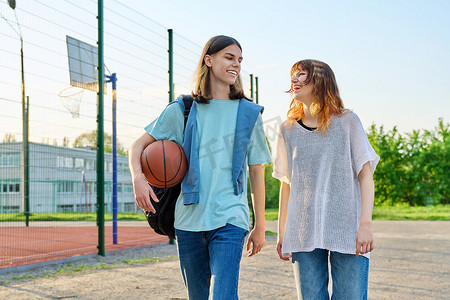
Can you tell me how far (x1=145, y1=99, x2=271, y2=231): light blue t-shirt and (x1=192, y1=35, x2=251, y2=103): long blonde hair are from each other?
6cm

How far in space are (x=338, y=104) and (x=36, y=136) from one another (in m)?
5.75

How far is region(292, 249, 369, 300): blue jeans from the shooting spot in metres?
2.33

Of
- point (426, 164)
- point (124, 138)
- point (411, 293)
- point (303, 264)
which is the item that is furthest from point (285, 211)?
point (426, 164)

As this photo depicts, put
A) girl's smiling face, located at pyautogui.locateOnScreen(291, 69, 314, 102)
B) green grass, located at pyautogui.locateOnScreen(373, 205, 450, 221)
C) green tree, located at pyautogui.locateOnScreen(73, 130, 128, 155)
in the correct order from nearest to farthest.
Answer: girl's smiling face, located at pyautogui.locateOnScreen(291, 69, 314, 102) → green tree, located at pyautogui.locateOnScreen(73, 130, 128, 155) → green grass, located at pyautogui.locateOnScreen(373, 205, 450, 221)

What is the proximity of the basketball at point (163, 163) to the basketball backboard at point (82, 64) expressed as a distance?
511cm

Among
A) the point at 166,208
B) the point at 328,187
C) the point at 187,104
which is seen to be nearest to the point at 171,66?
the point at 187,104

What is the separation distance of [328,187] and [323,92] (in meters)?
0.49

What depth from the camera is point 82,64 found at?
7305 mm

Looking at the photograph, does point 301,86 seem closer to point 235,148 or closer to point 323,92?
point 323,92

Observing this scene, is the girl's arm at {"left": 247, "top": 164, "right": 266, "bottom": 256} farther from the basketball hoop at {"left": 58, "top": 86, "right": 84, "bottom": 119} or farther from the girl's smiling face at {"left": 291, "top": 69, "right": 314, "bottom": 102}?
the basketball hoop at {"left": 58, "top": 86, "right": 84, "bottom": 119}

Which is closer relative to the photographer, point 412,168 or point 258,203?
point 258,203

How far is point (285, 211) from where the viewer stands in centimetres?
264

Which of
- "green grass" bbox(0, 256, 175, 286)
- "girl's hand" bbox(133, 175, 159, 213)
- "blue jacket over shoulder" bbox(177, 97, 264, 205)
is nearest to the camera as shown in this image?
"girl's hand" bbox(133, 175, 159, 213)

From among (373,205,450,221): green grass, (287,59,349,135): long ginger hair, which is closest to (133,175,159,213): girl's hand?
(287,59,349,135): long ginger hair
